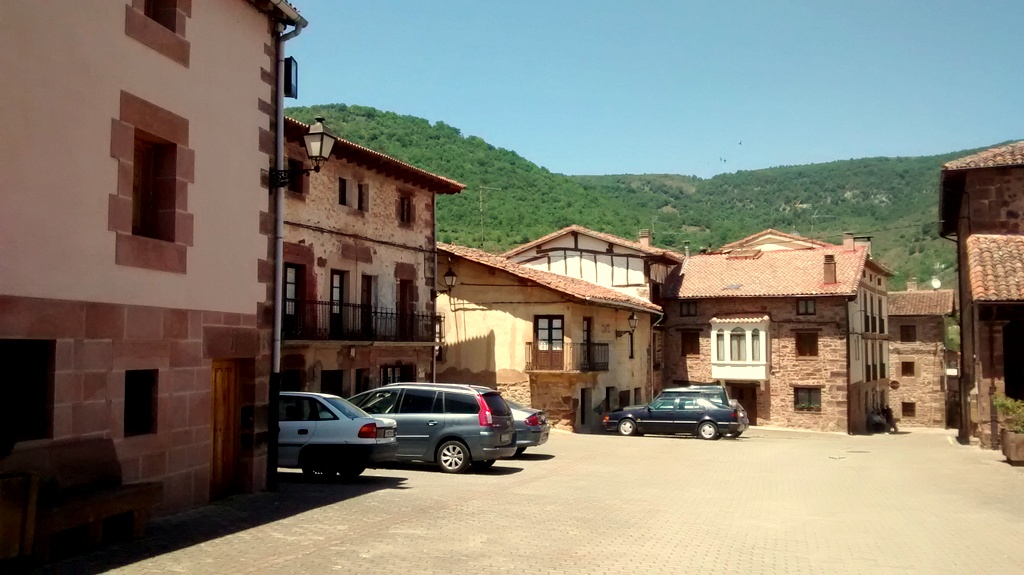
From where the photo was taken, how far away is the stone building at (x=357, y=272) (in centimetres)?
2192

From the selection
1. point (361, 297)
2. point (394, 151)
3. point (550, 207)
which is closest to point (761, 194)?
point (550, 207)

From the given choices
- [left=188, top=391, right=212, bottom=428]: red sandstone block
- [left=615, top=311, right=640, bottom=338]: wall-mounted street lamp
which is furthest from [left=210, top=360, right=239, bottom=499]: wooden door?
[left=615, top=311, right=640, bottom=338]: wall-mounted street lamp

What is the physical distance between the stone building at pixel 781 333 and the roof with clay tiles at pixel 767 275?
50 millimetres

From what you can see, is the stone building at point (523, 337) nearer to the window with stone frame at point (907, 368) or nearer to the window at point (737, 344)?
the window at point (737, 344)

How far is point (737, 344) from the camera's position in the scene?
1694 inches

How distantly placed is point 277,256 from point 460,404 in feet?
16.6

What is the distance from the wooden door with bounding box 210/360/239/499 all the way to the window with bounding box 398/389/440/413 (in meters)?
4.84

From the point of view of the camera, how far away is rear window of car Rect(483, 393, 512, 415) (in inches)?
653

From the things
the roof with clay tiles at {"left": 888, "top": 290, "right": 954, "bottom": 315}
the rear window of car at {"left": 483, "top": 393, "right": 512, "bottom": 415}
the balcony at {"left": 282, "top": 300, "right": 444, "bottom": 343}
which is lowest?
the rear window of car at {"left": 483, "top": 393, "right": 512, "bottom": 415}

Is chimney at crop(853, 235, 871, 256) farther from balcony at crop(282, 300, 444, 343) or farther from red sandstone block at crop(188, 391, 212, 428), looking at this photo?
red sandstone block at crop(188, 391, 212, 428)

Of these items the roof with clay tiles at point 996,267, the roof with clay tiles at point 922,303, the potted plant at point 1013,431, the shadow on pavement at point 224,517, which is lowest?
the shadow on pavement at point 224,517

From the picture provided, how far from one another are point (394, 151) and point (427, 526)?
68552mm

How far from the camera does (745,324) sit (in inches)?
1682

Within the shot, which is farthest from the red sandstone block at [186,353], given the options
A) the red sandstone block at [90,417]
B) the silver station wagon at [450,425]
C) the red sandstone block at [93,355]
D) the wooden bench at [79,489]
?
the silver station wagon at [450,425]
